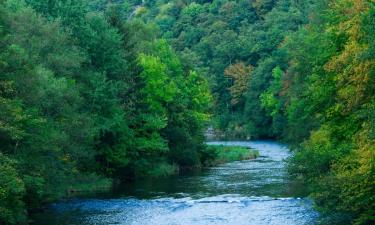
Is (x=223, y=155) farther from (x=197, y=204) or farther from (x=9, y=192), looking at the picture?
(x=9, y=192)

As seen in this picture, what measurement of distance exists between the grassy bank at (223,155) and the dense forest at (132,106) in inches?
37.3

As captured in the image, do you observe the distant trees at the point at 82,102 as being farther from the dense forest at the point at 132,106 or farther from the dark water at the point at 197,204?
the dark water at the point at 197,204

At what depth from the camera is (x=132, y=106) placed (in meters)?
64.4

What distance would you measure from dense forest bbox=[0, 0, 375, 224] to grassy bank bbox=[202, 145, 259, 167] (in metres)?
0.95

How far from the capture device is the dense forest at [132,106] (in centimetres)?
3447

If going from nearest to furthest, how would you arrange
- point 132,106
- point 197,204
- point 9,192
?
point 9,192 → point 197,204 → point 132,106

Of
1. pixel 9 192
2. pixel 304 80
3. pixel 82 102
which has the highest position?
pixel 304 80

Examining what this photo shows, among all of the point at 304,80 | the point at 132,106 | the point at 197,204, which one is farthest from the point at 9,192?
the point at 304,80

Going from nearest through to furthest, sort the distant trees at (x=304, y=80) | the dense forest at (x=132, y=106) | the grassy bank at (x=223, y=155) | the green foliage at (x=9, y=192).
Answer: the green foliage at (x=9, y=192) → the distant trees at (x=304, y=80) → the dense forest at (x=132, y=106) → the grassy bank at (x=223, y=155)

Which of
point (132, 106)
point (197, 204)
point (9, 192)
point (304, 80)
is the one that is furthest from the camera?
point (132, 106)

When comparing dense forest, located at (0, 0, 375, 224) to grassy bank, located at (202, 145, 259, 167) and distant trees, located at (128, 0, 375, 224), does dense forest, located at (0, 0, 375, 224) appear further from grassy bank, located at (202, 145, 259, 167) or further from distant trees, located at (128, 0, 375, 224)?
grassy bank, located at (202, 145, 259, 167)

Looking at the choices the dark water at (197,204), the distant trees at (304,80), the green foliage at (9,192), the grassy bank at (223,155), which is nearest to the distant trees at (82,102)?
the green foliage at (9,192)

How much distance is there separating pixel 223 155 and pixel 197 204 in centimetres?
3412

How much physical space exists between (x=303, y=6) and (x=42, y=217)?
113796 millimetres
